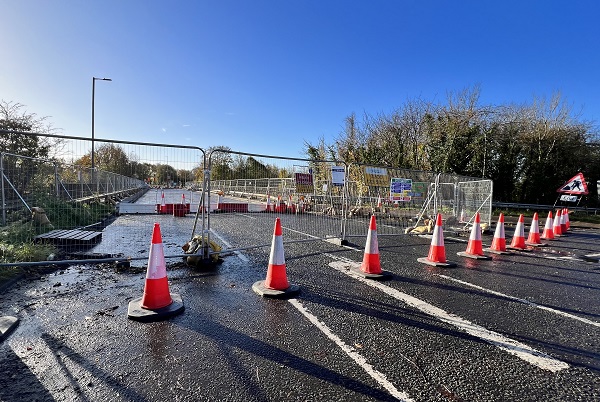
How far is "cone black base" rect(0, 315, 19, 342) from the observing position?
3086 mm

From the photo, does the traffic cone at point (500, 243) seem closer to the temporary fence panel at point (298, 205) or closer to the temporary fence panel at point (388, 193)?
the temporary fence panel at point (388, 193)

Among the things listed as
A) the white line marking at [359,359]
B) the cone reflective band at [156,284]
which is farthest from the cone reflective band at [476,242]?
the cone reflective band at [156,284]

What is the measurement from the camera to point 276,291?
176 inches

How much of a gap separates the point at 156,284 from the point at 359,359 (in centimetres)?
259

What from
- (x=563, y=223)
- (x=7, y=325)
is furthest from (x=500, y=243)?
(x=7, y=325)

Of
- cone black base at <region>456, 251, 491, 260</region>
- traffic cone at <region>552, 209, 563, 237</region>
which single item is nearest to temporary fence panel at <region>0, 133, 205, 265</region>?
cone black base at <region>456, 251, 491, 260</region>

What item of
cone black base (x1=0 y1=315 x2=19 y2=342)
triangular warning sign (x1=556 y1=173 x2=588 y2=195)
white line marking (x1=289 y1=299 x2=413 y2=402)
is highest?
triangular warning sign (x1=556 y1=173 x2=588 y2=195)

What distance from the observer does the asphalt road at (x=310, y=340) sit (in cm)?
239

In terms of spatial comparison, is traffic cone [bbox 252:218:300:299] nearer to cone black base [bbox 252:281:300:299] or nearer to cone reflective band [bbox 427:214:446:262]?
cone black base [bbox 252:281:300:299]

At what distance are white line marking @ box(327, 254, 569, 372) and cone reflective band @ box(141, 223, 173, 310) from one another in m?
3.06

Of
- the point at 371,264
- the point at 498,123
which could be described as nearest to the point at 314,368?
the point at 371,264

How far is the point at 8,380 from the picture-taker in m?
2.40

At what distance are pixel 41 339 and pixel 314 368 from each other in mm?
2713

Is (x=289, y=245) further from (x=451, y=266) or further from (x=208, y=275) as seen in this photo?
(x=451, y=266)
